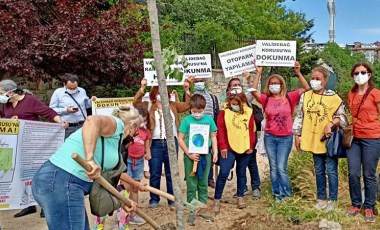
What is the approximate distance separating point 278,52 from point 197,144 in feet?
5.89

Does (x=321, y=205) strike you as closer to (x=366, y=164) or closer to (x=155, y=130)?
(x=366, y=164)

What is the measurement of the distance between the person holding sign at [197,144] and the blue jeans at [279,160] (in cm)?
74

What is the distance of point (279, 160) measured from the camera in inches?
252

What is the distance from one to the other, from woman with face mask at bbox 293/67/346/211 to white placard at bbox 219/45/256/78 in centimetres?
116

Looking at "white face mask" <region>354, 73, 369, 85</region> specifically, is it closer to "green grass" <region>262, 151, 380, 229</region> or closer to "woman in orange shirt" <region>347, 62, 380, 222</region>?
"woman in orange shirt" <region>347, 62, 380, 222</region>

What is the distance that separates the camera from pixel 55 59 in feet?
32.1

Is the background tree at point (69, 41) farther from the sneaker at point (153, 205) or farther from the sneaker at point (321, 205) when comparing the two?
the sneaker at point (321, 205)

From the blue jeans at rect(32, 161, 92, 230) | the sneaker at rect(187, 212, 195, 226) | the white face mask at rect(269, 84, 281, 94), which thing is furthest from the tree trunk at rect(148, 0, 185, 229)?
the white face mask at rect(269, 84, 281, 94)

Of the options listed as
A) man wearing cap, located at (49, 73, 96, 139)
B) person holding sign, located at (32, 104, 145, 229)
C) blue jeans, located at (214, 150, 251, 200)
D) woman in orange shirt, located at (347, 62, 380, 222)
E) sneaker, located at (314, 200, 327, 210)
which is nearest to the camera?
person holding sign, located at (32, 104, 145, 229)

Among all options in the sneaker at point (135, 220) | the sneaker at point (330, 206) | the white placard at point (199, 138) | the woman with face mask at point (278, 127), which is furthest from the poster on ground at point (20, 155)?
the sneaker at point (330, 206)

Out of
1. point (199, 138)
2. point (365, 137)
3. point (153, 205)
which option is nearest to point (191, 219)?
point (153, 205)

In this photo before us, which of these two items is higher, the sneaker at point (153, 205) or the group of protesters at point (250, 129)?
the group of protesters at point (250, 129)

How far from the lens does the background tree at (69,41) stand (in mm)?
8953

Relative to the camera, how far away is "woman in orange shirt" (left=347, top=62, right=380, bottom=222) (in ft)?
18.5
